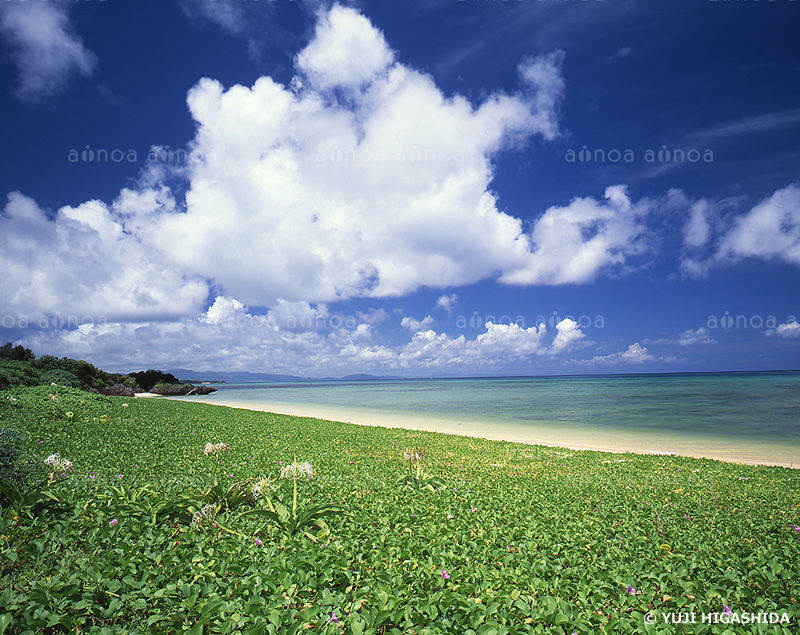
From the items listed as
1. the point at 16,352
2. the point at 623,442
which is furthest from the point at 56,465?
the point at 16,352

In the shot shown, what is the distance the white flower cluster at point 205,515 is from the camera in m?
5.17

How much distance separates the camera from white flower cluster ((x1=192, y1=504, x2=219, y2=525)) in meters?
5.17

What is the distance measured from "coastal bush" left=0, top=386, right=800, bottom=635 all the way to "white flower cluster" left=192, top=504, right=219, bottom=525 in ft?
0.56

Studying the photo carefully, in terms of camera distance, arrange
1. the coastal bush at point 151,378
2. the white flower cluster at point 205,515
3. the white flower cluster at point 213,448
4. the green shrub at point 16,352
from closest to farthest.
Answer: the white flower cluster at point 205,515 → the white flower cluster at point 213,448 → the green shrub at point 16,352 → the coastal bush at point 151,378

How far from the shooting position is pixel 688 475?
36.0ft

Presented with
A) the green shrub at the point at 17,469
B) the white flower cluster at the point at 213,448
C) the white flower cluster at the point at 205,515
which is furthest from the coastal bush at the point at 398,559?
the white flower cluster at the point at 213,448

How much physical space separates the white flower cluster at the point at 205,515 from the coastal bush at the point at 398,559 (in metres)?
0.17

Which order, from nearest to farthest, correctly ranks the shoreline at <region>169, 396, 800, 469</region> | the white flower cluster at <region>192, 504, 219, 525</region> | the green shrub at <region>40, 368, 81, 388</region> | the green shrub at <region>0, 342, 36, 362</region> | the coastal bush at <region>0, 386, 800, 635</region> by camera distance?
the coastal bush at <region>0, 386, 800, 635</region> → the white flower cluster at <region>192, 504, 219, 525</region> → the shoreline at <region>169, 396, 800, 469</region> → the green shrub at <region>40, 368, 81, 388</region> → the green shrub at <region>0, 342, 36, 362</region>

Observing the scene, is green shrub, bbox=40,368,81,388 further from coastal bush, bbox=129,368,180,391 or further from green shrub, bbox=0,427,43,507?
coastal bush, bbox=129,368,180,391

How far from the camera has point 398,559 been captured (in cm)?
467

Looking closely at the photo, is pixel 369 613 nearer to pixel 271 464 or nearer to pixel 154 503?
pixel 154 503

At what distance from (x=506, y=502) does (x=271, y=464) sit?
5.54 meters

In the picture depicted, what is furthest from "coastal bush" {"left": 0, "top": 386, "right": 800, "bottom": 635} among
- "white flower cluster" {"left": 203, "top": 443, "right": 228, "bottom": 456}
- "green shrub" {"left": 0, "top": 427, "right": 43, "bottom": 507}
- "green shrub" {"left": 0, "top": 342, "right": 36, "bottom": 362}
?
"green shrub" {"left": 0, "top": 342, "right": 36, "bottom": 362}

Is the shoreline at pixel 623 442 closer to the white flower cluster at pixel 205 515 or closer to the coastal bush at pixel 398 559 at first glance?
the coastal bush at pixel 398 559
